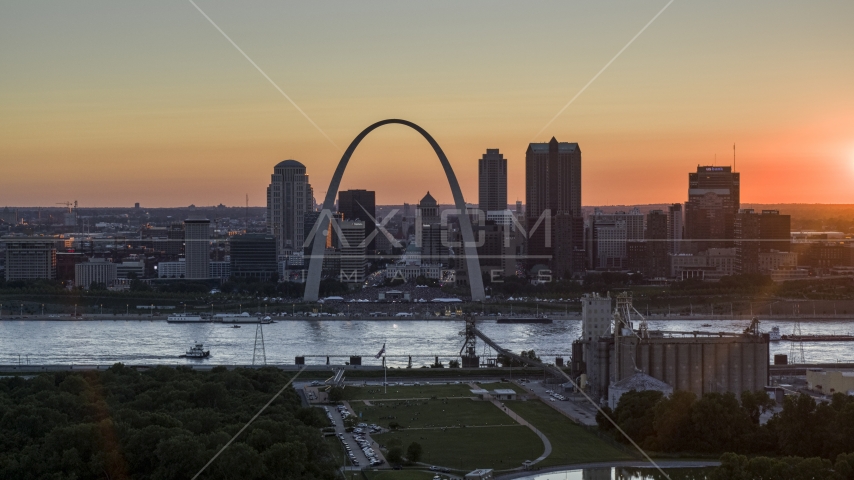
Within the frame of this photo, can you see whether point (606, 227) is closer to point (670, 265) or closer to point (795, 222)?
point (670, 265)

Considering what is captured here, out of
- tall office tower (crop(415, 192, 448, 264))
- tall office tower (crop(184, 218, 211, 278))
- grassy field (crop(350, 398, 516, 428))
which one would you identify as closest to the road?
grassy field (crop(350, 398, 516, 428))

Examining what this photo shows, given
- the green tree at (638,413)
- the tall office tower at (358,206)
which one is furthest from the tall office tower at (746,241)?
the green tree at (638,413)

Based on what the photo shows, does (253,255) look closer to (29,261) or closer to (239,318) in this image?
(29,261)

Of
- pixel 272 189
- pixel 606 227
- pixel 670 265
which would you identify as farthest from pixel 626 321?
pixel 272 189

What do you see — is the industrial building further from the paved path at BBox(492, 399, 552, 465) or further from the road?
the paved path at BBox(492, 399, 552, 465)

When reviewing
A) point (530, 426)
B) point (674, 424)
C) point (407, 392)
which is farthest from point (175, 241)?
point (674, 424)

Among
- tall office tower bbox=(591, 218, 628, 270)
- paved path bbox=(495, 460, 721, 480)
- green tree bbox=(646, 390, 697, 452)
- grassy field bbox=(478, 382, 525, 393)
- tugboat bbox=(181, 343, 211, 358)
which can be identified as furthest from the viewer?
tall office tower bbox=(591, 218, 628, 270)
